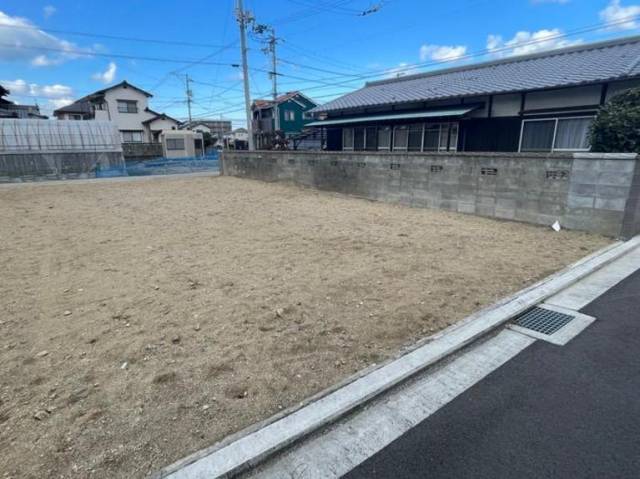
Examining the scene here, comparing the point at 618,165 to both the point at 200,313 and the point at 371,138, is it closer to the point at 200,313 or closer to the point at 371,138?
the point at 200,313

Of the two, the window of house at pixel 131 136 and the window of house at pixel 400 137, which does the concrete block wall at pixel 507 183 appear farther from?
the window of house at pixel 131 136

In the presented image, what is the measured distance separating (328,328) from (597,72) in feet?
35.5

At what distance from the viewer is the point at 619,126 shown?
18.9 feet

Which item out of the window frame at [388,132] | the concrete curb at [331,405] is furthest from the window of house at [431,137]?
the concrete curb at [331,405]

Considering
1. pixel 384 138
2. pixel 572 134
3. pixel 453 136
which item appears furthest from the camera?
pixel 384 138

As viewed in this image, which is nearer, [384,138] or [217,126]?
[384,138]

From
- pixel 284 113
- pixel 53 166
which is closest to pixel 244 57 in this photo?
pixel 53 166

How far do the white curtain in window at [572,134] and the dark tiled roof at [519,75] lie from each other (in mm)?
1068

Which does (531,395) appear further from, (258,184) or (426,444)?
(258,184)

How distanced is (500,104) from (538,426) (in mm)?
11391

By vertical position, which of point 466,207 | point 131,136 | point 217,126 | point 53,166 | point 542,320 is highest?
point 217,126

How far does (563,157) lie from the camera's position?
20.1ft

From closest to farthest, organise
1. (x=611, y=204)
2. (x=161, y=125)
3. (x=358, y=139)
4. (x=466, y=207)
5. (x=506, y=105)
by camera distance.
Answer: (x=611, y=204)
(x=466, y=207)
(x=506, y=105)
(x=358, y=139)
(x=161, y=125)

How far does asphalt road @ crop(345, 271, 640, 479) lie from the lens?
1686mm
